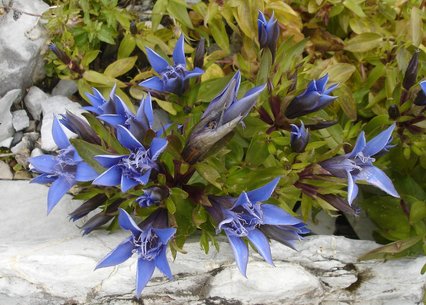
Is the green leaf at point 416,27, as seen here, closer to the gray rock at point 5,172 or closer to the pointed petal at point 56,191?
the pointed petal at point 56,191

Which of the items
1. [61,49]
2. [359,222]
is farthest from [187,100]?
[359,222]

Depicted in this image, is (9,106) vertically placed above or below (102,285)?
above

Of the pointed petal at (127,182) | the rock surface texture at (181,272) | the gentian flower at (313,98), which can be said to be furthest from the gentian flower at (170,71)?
the rock surface texture at (181,272)

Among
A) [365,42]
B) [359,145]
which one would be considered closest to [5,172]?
[359,145]

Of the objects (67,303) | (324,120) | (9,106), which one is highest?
(324,120)

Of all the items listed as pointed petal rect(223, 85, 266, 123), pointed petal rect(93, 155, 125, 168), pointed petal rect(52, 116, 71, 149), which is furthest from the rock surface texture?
pointed petal rect(223, 85, 266, 123)

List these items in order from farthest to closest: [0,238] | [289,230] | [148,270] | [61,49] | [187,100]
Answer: [61,49] < [0,238] < [187,100] < [289,230] < [148,270]

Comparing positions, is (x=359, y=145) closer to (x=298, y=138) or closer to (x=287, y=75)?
(x=298, y=138)

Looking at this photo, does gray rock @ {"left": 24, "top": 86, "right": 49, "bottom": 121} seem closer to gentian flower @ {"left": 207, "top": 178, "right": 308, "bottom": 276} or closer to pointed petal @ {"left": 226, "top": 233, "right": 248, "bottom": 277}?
gentian flower @ {"left": 207, "top": 178, "right": 308, "bottom": 276}

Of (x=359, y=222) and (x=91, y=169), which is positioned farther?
(x=359, y=222)

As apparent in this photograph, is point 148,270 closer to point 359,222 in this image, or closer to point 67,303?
point 67,303
